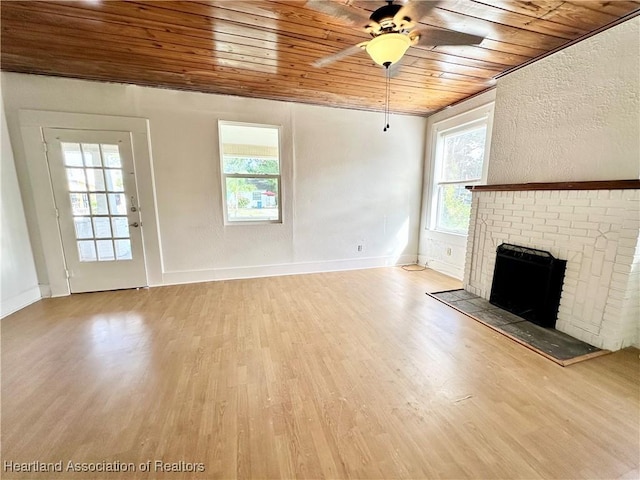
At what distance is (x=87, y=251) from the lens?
10.9 ft

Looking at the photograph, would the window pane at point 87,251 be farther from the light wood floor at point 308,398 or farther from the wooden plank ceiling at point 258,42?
the wooden plank ceiling at point 258,42

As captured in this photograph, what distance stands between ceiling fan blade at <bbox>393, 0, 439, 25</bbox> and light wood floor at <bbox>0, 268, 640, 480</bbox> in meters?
2.35

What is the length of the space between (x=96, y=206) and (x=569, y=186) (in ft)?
16.8

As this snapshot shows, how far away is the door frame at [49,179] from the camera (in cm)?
299

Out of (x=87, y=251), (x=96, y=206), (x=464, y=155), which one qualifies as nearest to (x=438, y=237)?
(x=464, y=155)

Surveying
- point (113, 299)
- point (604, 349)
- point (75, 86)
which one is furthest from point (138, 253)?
point (604, 349)

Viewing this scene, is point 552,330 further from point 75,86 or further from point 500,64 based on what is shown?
point 75,86

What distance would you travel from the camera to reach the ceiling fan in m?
1.51

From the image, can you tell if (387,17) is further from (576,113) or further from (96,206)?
(96,206)

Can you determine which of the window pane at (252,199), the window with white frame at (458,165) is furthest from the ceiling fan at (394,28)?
the window pane at (252,199)

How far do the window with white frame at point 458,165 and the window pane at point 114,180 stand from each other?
4.64 m

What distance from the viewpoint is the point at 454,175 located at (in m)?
4.10

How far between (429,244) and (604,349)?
2592 mm

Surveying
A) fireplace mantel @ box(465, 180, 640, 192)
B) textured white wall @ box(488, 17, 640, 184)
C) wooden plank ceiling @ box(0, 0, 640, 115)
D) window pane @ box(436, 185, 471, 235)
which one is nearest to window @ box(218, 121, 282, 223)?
wooden plank ceiling @ box(0, 0, 640, 115)
